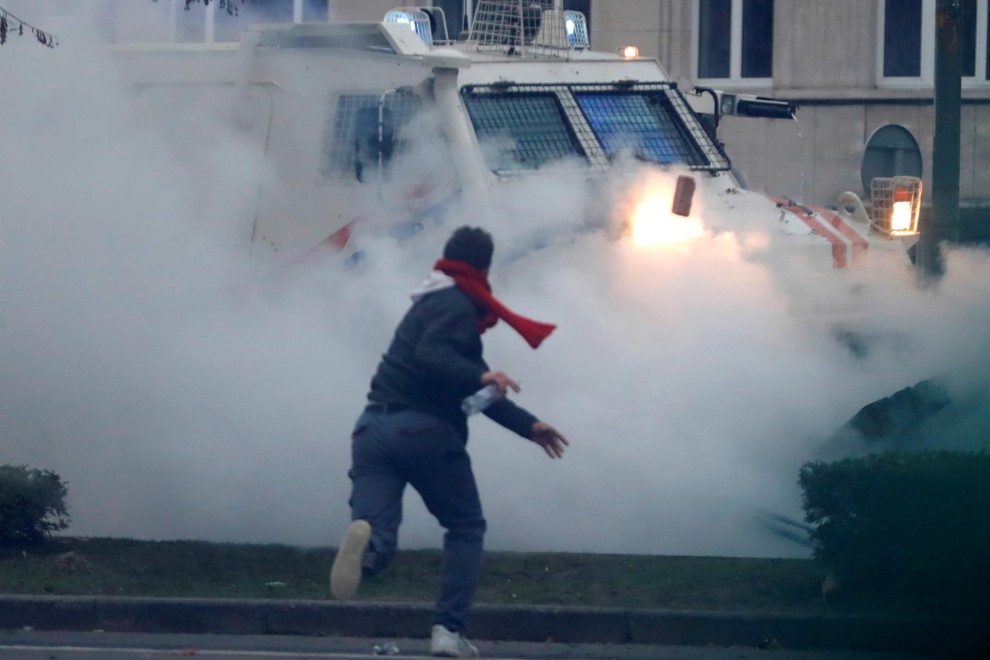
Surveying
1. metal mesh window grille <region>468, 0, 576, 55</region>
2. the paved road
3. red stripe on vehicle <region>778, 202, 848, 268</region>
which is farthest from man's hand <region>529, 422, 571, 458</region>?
metal mesh window grille <region>468, 0, 576, 55</region>

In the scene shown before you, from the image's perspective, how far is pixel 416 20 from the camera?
9828 mm

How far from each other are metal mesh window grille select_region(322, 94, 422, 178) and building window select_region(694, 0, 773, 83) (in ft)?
34.5

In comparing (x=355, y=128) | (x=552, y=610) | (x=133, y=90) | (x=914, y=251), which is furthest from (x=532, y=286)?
(x=914, y=251)

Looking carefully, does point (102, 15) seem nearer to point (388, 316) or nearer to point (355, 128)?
point (355, 128)

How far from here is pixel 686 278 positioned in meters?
8.34

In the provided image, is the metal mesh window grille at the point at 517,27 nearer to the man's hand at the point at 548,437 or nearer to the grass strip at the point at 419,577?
the grass strip at the point at 419,577

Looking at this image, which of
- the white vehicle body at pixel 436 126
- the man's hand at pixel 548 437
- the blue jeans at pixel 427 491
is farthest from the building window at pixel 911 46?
the blue jeans at pixel 427 491

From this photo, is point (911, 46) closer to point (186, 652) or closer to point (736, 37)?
point (736, 37)

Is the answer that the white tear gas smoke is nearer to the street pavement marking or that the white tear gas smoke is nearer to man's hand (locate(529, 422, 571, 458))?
the street pavement marking

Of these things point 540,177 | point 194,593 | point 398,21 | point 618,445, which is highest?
point 398,21

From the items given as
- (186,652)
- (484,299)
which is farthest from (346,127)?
(186,652)

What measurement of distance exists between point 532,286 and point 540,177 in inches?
27.3

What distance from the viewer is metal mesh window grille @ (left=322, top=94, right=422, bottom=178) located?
866 cm

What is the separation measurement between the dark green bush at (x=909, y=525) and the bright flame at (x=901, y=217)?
3248 millimetres
